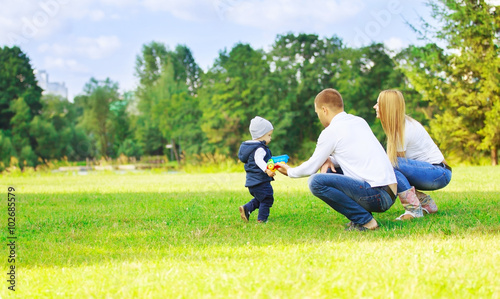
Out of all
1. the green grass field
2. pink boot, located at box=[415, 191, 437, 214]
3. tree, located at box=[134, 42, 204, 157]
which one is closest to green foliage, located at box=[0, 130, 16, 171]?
tree, located at box=[134, 42, 204, 157]

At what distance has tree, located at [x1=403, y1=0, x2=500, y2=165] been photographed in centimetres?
2152

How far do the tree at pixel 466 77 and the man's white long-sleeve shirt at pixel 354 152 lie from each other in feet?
62.9

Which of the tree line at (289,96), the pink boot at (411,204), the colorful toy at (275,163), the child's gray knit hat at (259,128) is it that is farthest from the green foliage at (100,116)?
the pink boot at (411,204)

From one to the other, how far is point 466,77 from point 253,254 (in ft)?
74.4

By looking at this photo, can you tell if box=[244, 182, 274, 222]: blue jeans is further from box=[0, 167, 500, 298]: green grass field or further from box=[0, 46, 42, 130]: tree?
box=[0, 46, 42, 130]: tree

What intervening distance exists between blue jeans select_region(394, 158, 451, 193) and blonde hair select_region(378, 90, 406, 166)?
0.50 ft

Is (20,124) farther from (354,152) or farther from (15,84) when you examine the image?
(354,152)

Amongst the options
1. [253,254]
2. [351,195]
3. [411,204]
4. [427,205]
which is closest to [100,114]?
[427,205]

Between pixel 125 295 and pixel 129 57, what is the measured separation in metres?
67.1

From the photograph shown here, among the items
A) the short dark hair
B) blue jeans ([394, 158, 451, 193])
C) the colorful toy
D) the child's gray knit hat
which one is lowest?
blue jeans ([394, 158, 451, 193])

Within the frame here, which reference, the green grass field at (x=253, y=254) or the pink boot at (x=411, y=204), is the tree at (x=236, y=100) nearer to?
the green grass field at (x=253, y=254)

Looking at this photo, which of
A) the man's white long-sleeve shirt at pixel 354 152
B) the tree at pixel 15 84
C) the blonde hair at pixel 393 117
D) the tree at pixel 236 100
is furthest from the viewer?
the tree at pixel 15 84

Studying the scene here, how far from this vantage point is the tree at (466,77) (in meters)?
21.5

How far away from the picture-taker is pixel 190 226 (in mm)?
5379
